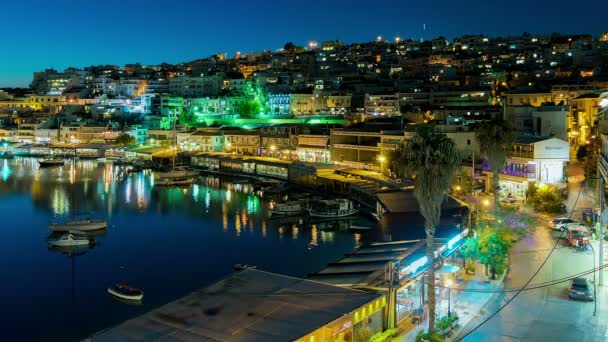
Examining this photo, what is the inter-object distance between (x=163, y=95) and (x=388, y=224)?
84.5 metres

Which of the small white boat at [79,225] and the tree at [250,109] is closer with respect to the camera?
the small white boat at [79,225]

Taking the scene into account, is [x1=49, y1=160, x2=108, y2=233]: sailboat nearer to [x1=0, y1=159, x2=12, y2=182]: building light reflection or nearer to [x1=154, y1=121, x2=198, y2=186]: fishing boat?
[x1=154, y1=121, x2=198, y2=186]: fishing boat

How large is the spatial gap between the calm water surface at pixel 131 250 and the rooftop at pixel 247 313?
745cm

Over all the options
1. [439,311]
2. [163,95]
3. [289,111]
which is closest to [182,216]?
[439,311]

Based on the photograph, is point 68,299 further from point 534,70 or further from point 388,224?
point 534,70

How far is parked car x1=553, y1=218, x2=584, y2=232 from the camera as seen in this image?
2448 cm

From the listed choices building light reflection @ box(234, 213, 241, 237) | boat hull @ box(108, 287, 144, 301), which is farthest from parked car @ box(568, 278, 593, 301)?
building light reflection @ box(234, 213, 241, 237)

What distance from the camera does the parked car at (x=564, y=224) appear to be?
24484mm

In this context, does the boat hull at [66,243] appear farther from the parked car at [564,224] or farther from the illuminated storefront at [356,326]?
the parked car at [564,224]

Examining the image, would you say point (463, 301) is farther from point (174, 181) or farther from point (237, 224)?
point (174, 181)

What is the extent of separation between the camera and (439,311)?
15.8m

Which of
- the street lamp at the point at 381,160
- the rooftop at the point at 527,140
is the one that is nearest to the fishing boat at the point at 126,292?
the rooftop at the point at 527,140

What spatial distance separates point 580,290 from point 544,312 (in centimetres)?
162

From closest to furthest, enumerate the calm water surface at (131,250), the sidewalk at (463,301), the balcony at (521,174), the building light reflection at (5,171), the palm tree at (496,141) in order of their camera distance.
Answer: the sidewalk at (463,301)
the calm water surface at (131,250)
the palm tree at (496,141)
the balcony at (521,174)
the building light reflection at (5,171)
